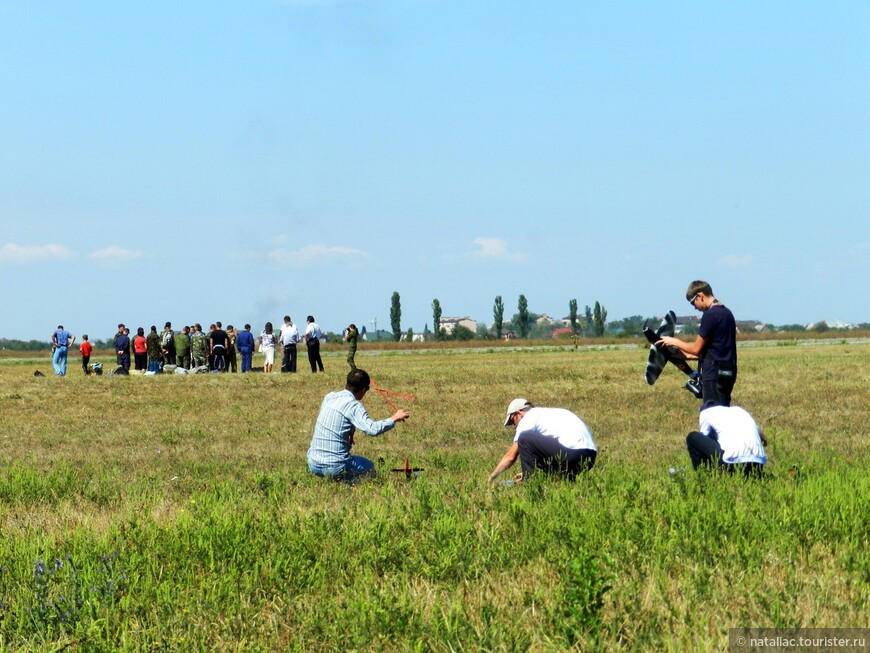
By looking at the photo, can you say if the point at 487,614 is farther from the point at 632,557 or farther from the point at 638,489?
the point at 638,489

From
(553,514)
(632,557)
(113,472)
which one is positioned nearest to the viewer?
(632,557)

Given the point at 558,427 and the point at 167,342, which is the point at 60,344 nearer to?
the point at 167,342

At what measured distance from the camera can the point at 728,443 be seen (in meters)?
9.64

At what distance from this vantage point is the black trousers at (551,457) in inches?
396

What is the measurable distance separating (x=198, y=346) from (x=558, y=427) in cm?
2390

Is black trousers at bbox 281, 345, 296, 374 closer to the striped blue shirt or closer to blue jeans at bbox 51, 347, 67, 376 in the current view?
blue jeans at bbox 51, 347, 67, 376

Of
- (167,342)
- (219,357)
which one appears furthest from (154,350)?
(219,357)

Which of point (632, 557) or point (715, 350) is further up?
point (715, 350)

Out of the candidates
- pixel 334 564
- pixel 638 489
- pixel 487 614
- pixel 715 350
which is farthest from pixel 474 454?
pixel 487 614

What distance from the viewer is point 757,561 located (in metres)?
6.36

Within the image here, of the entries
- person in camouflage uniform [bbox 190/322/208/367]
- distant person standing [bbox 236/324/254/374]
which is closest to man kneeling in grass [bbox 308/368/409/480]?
distant person standing [bbox 236/324/254/374]

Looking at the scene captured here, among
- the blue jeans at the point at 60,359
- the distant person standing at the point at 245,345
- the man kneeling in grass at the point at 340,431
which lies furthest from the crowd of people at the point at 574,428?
the blue jeans at the point at 60,359

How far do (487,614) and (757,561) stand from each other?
1.83m

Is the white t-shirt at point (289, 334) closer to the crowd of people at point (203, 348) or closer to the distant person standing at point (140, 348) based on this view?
the crowd of people at point (203, 348)
